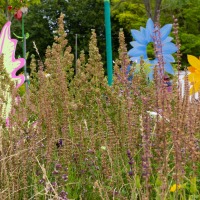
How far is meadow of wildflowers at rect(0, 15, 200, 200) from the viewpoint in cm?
219

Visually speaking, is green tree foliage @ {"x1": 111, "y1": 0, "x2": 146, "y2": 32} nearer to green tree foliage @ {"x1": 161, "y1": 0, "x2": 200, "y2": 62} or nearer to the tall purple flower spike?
green tree foliage @ {"x1": 161, "y1": 0, "x2": 200, "y2": 62}

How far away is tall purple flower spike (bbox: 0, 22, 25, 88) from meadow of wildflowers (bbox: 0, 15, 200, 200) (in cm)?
76

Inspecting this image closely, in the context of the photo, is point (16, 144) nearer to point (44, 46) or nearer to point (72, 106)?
point (72, 106)

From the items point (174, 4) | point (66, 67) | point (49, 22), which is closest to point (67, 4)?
point (49, 22)

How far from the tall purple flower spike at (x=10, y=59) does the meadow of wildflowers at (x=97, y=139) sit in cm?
76

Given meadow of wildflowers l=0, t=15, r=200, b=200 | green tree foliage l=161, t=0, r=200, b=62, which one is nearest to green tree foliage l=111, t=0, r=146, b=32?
green tree foliage l=161, t=0, r=200, b=62

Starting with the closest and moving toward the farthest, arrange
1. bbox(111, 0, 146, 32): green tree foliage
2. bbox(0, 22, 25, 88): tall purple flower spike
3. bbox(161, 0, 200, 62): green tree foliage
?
bbox(0, 22, 25, 88): tall purple flower spike → bbox(161, 0, 200, 62): green tree foliage → bbox(111, 0, 146, 32): green tree foliage

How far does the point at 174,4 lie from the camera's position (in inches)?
960

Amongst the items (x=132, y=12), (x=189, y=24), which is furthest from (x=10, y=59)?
(x=132, y=12)

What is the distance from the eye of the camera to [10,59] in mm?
4539

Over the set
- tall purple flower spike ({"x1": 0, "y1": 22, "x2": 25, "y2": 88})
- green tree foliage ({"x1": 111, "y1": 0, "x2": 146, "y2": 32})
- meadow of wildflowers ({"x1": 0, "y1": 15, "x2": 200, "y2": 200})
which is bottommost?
meadow of wildflowers ({"x1": 0, "y1": 15, "x2": 200, "y2": 200})

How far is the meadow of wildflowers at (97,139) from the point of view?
2186mm

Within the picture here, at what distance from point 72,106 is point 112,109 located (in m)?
0.28

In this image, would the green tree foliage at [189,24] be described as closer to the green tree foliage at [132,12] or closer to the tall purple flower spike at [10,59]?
the green tree foliage at [132,12]
